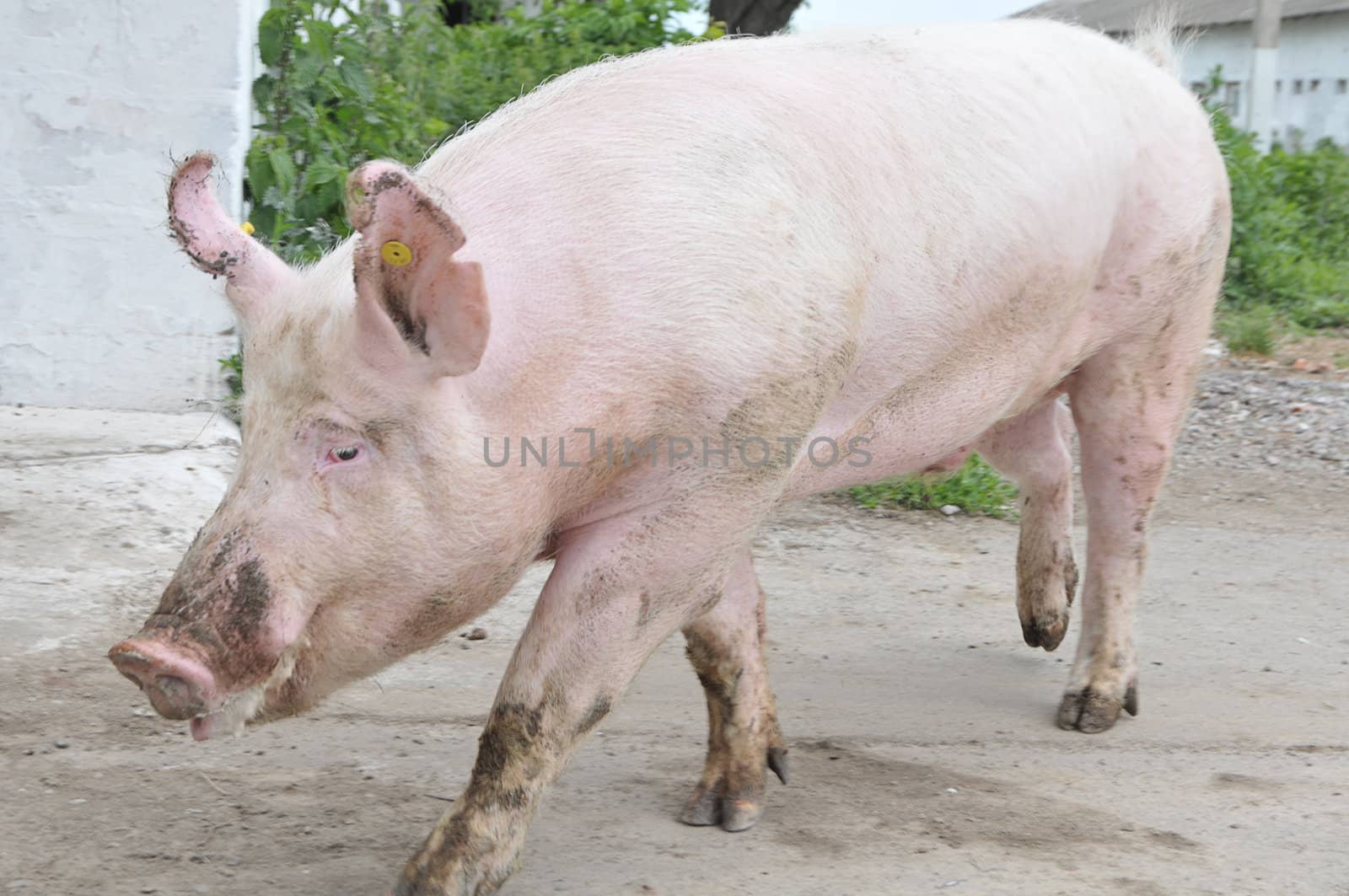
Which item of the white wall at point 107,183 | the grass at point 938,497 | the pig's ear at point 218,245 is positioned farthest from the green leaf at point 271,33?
the pig's ear at point 218,245

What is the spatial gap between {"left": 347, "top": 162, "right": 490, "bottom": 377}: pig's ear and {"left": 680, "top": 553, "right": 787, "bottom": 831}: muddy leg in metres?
1.01

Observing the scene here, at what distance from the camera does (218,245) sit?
8.59ft

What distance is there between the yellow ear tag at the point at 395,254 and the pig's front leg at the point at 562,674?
0.66 m

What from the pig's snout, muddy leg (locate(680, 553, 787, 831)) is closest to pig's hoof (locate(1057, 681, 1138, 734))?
muddy leg (locate(680, 553, 787, 831))

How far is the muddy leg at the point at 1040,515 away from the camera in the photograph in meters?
4.27

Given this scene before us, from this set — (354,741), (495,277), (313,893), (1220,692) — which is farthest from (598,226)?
(1220,692)

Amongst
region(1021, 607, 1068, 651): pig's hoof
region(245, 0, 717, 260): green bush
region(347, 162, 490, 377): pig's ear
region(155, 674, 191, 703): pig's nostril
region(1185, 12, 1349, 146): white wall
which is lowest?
region(1021, 607, 1068, 651): pig's hoof

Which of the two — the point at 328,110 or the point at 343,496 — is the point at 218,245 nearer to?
the point at 343,496

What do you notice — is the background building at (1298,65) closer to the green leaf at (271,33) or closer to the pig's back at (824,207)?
the green leaf at (271,33)

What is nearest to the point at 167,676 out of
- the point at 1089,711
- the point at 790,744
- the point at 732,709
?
the point at 732,709

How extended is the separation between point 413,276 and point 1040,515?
2.46 m

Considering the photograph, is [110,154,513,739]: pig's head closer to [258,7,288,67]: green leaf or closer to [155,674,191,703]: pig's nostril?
[155,674,191,703]: pig's nostril

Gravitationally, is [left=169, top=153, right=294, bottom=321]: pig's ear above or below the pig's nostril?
above

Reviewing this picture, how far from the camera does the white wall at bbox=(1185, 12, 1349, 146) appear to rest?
1588 cm
